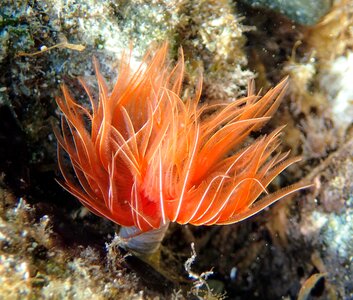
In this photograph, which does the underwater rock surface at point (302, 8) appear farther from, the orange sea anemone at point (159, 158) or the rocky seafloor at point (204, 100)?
the orange sea anemone at point (159, 158)

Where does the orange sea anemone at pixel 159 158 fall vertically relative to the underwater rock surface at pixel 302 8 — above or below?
below

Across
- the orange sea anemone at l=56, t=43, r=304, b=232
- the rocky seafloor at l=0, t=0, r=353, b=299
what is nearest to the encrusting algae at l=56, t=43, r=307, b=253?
the orange sea anemone at l=56, t=43, r=304, b=232

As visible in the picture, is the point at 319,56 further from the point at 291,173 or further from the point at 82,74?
the point at 82,74

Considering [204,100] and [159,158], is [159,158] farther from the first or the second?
[204,100]

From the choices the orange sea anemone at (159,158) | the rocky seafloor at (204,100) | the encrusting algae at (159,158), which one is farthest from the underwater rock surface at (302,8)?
the encrusting algae at (159,158)

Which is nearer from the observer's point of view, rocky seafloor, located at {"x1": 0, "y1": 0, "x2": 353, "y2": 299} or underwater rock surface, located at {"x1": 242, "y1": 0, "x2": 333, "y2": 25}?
rocky seafloor, located at {"x1": 0, "y1": 0, "x2": 353, "y2": 299}

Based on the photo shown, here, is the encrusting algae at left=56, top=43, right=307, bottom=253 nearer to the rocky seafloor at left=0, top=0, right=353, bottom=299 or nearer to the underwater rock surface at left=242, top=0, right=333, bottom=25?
the rocky seafloor at left=0, top=0, right=353, bottom=299

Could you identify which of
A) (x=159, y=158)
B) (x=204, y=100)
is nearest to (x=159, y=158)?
(x=159, y=158)
